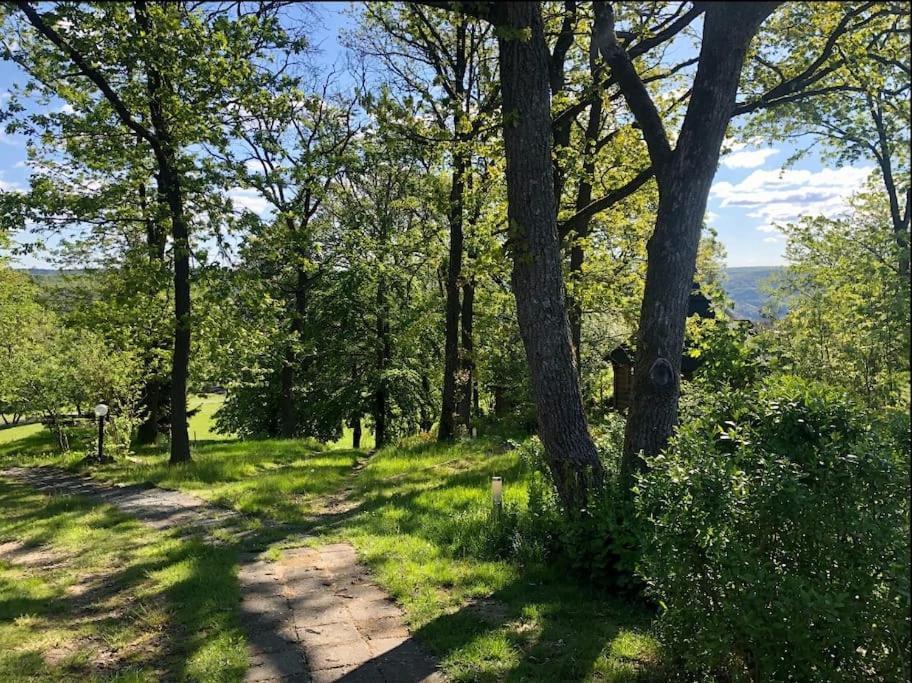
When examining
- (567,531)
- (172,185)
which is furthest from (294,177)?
(567,531)

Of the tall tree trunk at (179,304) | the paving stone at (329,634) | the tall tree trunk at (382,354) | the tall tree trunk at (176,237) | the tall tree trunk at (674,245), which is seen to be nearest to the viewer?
the paving stone at (329,634)

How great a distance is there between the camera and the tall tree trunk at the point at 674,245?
474 cm

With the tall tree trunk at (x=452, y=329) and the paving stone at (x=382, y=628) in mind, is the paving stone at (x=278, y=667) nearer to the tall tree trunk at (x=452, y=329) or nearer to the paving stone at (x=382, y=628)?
the paving stone at (x=382, y=628)

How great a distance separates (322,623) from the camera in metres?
4.43

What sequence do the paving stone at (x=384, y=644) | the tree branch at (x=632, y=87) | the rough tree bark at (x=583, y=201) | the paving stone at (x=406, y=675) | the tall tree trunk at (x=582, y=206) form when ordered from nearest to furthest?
the paving stone at (x=406, y=675), the paving stone at (x=384, y=644), the tree branch at (x=632, y=87), the rough tree bark at (x=583, y=201), the tall tree trunk at (x=582, y=206)

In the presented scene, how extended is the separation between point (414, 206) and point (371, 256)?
2763 mm

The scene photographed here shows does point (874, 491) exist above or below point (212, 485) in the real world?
above

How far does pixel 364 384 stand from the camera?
751 inches

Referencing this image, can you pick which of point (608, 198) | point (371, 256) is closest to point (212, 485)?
point (608, 198)

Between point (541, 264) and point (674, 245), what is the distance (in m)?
1.14

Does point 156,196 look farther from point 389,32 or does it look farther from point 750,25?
point 750,25

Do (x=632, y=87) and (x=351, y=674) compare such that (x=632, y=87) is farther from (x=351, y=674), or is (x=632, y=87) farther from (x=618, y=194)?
(x=351, y=674)

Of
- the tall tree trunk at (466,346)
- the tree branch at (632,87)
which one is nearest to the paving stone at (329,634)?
the tree branch at (632,87)

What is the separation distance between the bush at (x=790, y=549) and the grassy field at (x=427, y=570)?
862 mm
